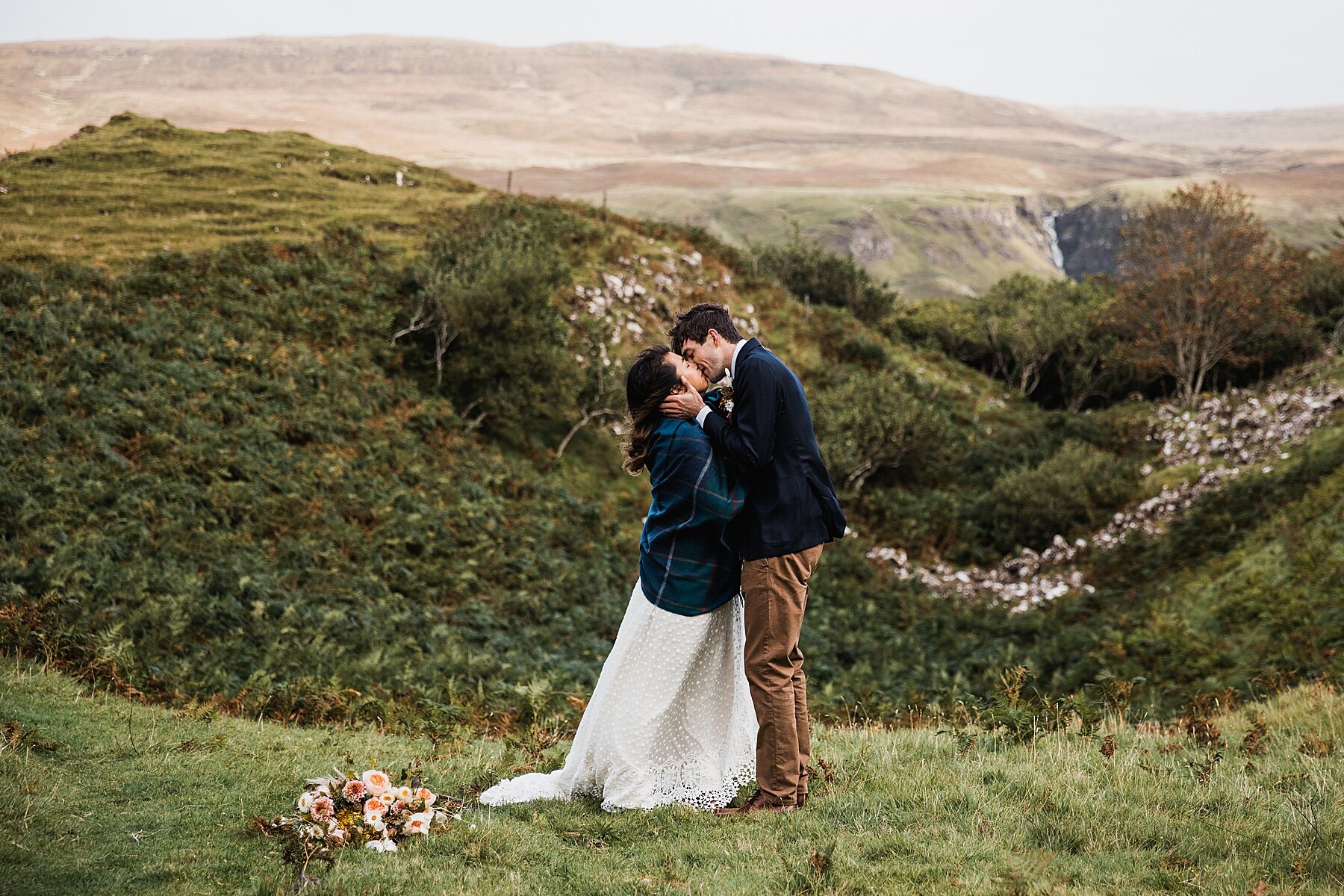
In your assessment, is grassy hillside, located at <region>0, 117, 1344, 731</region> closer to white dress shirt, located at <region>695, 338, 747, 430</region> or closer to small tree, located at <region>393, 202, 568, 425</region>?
small tree, located at <region>393, 202, 568, 425</region>

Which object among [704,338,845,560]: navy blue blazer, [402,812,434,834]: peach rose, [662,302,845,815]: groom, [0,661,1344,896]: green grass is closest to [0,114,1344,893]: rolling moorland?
[0,661,1344,896]: green grass

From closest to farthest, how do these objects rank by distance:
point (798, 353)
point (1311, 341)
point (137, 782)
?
point (137, 782) → point (1311, 341) → point (798, 353)

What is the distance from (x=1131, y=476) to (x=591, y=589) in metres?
16.5

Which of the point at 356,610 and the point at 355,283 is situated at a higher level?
the point at 355,283

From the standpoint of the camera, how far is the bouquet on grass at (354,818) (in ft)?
14.8

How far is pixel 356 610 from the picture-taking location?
13.9 metres

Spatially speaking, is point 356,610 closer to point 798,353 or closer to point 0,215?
point 0,215

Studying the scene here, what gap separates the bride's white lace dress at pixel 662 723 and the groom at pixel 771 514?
11.9 inches

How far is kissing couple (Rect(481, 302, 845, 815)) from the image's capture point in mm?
5184

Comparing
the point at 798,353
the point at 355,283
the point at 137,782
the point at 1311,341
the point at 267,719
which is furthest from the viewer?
the point at 798,353

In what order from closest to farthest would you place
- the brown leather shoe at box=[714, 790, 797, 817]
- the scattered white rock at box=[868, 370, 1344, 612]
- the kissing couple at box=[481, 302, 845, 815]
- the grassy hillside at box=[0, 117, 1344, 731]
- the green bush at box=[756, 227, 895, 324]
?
the kissing couple at box=[481, 302, 845, 815]
the brown leather shoe at box=[714, 790, 797, 817]
the grassy hillside at box=[0, 117, 1344, 731]
the scattered white rock at box=[868, 370, 1344, 612]
the green bush at box=[756, 227, 895, 324]

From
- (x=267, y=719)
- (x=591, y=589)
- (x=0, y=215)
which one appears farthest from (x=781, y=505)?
(x=0, y=215)

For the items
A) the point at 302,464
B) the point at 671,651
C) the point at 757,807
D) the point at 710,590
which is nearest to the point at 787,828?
the point at 757,807

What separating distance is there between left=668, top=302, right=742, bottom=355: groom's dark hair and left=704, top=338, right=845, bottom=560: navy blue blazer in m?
0.17
